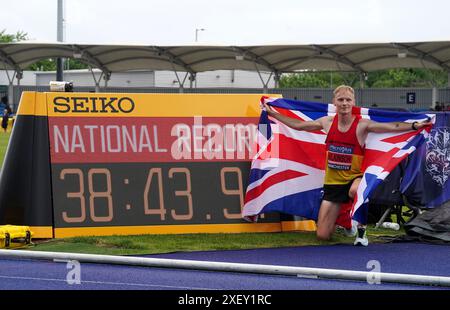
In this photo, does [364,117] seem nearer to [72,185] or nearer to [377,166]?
[377,166]

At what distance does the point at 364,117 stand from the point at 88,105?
10.4 ft

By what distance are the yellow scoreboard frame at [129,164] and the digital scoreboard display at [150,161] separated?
0.01 metres

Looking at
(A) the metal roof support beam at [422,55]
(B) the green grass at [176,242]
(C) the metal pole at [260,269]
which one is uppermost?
(A) the metal roof support beam at [422,55]

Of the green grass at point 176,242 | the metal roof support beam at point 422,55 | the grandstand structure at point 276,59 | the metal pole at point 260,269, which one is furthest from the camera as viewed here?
the grandstand structure at point 276,59

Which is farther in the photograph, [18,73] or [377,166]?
[18,73]

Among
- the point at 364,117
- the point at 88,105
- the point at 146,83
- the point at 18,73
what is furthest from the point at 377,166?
the point at 146,83

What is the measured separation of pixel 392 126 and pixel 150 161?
280 centimetres

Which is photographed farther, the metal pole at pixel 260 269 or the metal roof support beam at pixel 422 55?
the metal roof support beam at pixel 422 55

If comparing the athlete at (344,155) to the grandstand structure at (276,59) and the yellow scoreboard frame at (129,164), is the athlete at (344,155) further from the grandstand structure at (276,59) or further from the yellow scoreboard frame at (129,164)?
the grandstand structure at (276,59)

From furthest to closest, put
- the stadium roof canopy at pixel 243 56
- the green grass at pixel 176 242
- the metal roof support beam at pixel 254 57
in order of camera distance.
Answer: the metal roof support beam at pixel 254 57, the stadium roof canopy at pixel 243 56, the green grass at pixel 176 242

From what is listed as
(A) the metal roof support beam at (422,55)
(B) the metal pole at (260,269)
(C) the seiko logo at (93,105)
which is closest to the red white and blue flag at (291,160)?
(C) the seiko logo at (93,105)

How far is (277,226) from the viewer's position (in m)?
9.75

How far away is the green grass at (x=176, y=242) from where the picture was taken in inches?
327

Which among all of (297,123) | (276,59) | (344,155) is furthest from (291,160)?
(276,59)
